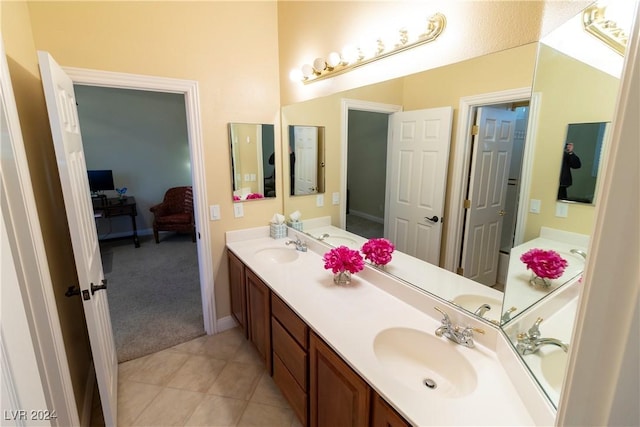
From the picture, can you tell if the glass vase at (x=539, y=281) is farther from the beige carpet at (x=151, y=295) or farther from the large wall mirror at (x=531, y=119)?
the beige carpet at (x=151, y=295)

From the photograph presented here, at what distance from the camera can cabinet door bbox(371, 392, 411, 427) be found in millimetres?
964

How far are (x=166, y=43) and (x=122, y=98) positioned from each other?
12.1ft

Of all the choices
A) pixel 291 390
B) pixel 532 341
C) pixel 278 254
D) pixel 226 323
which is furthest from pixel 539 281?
pixel 226 323

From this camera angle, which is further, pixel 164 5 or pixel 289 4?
pixel 289 4

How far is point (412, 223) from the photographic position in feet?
5.51

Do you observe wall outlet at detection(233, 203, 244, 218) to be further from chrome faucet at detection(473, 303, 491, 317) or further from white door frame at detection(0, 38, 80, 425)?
chrome faucet at detection(473, 303, 491, 317)

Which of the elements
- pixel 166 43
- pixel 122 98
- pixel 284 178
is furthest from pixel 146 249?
pixel 166 43

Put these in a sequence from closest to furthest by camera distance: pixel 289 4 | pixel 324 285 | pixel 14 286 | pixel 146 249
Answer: pixel 14 286, pixel 324 285, pixel 289 4, pixel 146 249

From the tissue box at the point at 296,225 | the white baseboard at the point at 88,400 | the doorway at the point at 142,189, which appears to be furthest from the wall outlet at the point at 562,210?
the doorway at the point at 142,189

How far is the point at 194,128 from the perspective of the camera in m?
2.25

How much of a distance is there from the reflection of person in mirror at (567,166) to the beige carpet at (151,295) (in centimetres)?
272

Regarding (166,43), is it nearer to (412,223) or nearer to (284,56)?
(284,56)

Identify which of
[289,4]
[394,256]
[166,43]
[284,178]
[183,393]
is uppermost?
[289,4]

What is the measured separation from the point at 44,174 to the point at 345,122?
69.4 inches
